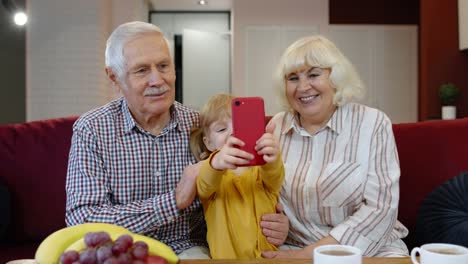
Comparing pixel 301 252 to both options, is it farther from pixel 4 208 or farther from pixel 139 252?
pixel 4 208

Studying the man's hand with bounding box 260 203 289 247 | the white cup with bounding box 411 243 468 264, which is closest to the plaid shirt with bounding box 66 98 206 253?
the man's hand with bounding box 260 203 289 247

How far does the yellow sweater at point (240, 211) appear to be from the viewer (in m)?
1.39

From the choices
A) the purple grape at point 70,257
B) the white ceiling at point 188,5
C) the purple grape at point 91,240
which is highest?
the white ceiling at point 188,5

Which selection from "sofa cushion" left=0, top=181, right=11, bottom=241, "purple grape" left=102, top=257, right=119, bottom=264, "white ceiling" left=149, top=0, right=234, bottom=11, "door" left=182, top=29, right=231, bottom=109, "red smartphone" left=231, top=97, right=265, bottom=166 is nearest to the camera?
"purple grape" left=102, top=257, right=119, bottom=264

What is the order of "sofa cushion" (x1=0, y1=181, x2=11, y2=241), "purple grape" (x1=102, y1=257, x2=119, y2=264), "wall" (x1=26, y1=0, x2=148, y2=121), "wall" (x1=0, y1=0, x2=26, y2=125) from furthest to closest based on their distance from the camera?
"wall" (x1=26, y1=0, x2=148, y2=121), "wall" (x1=0, y1=0, x2=26, y2=125), "sofa cushion" (x1=0, y1=181, x2=11, y2=241), "purple grape" (x1=102, y1=257, x2=119, y2=264)

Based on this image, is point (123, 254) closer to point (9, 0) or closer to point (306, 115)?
point (306, 115)

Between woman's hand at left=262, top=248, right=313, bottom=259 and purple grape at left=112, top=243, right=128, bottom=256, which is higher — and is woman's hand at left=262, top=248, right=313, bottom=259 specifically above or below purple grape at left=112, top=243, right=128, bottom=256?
below

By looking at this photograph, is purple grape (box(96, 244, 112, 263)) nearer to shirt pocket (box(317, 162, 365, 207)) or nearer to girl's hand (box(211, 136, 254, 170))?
girl's hand (box(211, 136, 254, 170))

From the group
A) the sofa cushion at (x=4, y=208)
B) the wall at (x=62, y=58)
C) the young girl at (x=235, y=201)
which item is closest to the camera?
the young girl at (x=235, y=201)

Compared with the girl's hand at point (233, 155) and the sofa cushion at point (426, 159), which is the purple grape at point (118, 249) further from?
the sofa cushion at point (426, 159)

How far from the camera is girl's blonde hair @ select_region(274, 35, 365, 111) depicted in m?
1.58

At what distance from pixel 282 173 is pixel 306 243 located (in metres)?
0.38

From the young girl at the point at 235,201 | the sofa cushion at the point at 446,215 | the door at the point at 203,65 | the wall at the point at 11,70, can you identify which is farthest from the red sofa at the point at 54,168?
the door at the point at 203,65

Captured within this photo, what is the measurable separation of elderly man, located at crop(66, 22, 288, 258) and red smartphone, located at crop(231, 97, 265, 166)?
315mm
